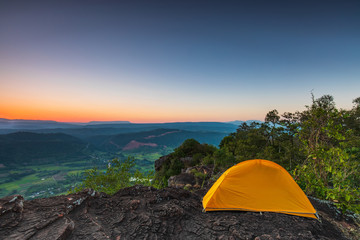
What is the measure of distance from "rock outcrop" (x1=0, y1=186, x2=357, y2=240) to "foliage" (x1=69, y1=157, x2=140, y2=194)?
3702 millimetres

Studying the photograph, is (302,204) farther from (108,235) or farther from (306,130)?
(108,235)

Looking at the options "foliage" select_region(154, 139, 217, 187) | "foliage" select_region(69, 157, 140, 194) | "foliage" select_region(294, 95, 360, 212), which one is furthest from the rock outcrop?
"foliage" select_region(154, 139, 217, 187)

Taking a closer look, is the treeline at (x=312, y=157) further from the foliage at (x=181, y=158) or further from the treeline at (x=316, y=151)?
the foliage at (x=181, y=158)

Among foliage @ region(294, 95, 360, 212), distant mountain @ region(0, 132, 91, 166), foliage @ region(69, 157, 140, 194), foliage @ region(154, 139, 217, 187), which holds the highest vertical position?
foliage @ region(294, 95, 360, 212)

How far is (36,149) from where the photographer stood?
142 m

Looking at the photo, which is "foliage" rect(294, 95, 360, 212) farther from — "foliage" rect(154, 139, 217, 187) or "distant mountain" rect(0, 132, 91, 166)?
"distant mountain" rect(0, 132, 91, 166)

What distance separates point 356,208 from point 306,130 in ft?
12.3

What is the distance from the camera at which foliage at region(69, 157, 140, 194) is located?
27.9 feet

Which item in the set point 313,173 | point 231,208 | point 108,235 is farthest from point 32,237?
point 313,173

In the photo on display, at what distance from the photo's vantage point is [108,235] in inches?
142

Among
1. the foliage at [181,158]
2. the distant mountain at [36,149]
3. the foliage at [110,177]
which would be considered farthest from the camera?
the distant mountain at [36,149]

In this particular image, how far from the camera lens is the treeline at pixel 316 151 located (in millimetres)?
6348

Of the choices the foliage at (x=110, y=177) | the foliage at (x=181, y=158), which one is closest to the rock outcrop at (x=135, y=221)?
the foliage at (x=110, y=177)

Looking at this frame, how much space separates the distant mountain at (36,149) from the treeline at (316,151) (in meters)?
169
